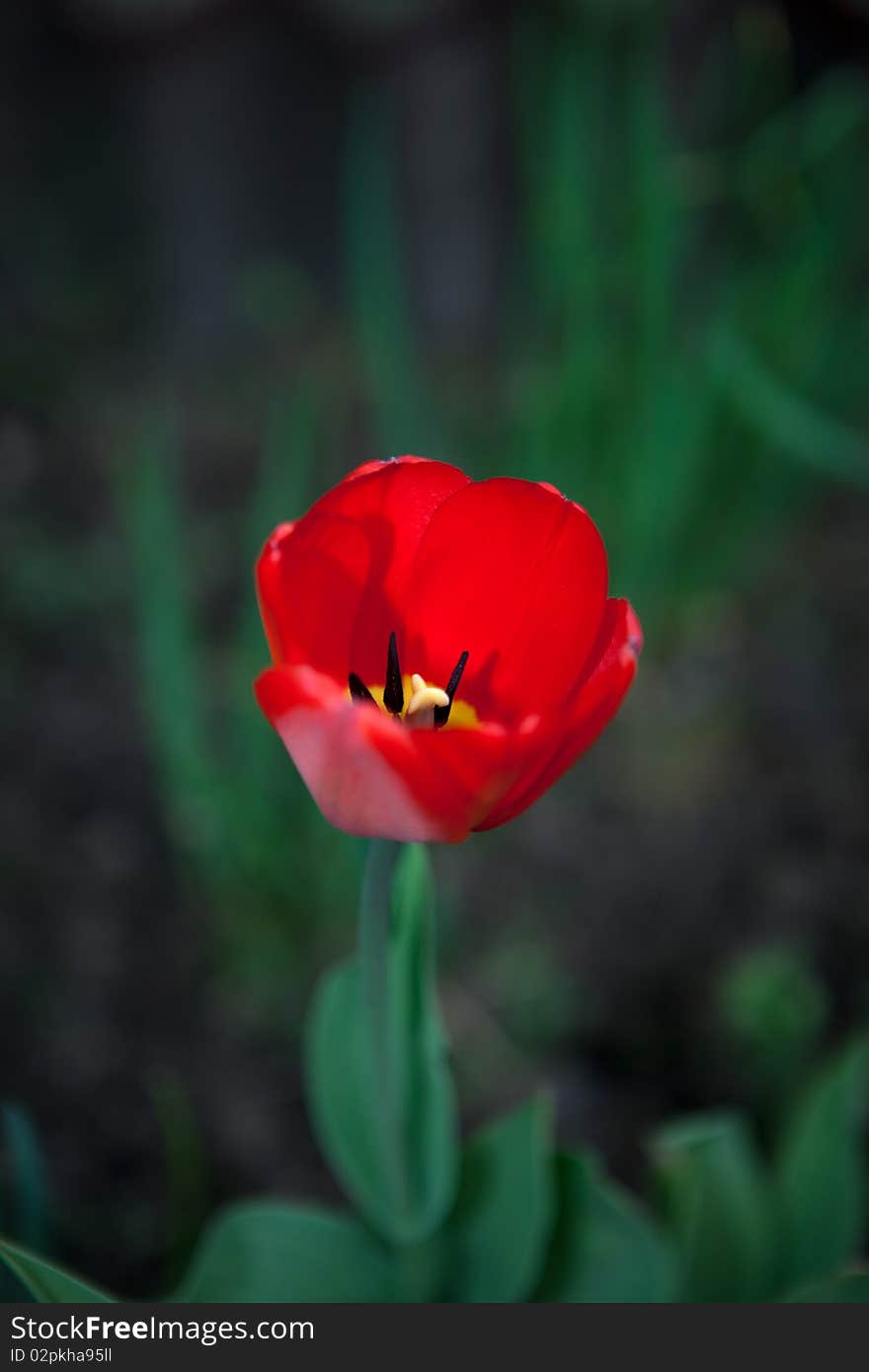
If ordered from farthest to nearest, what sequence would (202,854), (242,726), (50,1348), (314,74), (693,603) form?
1. (314,74)
2. (693,603)
3. (202,854)
4. (242,726)
5. (50,1348)

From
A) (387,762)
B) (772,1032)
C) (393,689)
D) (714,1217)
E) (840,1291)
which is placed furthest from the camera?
(772,1032)

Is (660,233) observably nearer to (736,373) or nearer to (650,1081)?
(736,373)

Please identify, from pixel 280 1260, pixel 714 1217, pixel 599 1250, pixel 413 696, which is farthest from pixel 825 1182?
pixel 413 696

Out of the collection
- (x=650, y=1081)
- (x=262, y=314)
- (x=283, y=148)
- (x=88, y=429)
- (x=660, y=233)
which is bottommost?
(x=650, y=1081)

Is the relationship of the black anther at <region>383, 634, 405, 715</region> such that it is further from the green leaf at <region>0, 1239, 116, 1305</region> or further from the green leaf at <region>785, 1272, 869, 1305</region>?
the green leaf at <region>785, 1272, 869, 1305</region>

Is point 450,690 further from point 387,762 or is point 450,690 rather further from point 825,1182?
point 825,1182

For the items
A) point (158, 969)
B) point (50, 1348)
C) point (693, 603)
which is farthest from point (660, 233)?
point (50, 1348)

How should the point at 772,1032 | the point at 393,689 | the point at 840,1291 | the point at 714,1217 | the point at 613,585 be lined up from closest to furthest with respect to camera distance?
the point at 393,689 < the point at 840,1291 < the point at 714,1217 < the point at 772,1032 < the point at 613,585
